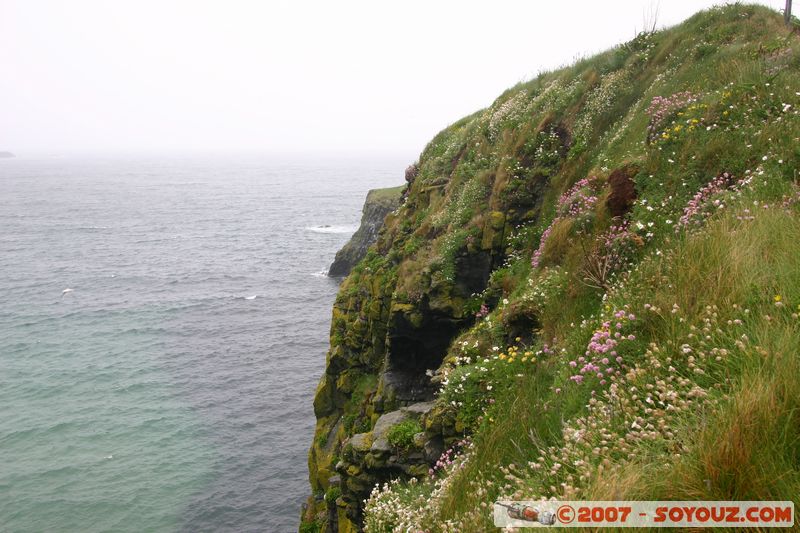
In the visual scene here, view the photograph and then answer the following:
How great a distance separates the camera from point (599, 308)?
878 centimetres

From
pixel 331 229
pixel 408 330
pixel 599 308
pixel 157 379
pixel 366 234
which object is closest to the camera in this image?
pixel 599 308

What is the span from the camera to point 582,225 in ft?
38.4

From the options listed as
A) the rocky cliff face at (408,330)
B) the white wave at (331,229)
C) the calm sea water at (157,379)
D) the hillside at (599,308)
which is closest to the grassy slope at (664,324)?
the hillside at (599,308)

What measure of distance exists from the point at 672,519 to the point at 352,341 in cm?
1890

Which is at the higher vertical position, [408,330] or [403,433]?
[408,330]

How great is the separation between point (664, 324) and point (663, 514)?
8.42 feet

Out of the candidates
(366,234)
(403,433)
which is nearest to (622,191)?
(403,433)

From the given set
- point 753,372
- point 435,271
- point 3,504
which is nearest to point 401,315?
point 435,271

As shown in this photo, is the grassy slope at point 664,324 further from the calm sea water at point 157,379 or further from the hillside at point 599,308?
the calm sea water at point 157,379

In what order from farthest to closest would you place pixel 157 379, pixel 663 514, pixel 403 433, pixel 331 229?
pixel 331 229 → pixel 157 379 → pixel 403 433 → pixel 663 514

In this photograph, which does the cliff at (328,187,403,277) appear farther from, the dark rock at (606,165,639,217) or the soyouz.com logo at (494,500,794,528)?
the soyouz.com logo at (494,500,794,528)

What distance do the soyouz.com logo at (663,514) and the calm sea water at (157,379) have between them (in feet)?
85.0

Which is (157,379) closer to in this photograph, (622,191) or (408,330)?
(408,330)

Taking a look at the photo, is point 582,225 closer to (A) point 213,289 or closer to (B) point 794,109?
(B) point 794,109
